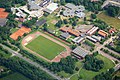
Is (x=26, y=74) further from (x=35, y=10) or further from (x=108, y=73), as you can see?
(x=35, y=10)

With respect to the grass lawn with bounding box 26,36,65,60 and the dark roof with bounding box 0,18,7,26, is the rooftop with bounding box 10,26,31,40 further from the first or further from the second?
the dark roof with bounding box 0,18,7,26

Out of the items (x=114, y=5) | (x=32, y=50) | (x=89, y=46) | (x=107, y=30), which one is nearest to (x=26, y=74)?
(x=32, y=50)

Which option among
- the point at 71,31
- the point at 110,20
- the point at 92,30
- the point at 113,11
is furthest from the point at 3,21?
the point at 113,11

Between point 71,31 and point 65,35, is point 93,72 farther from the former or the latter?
point 71,31

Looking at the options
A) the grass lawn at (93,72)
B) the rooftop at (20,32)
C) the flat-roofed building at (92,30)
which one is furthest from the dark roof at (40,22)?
the grass lawn at (93,72)

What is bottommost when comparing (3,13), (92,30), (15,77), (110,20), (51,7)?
(15,77)

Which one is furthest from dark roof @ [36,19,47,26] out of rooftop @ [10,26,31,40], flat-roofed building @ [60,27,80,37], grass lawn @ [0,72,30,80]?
grass lawn @ [0,72,30,80]

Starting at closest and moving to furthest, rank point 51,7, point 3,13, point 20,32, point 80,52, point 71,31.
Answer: point 80,52 < point 71,31 < point 20,32 < point 3,13 < point 51,7

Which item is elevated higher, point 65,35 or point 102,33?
point 102,33
